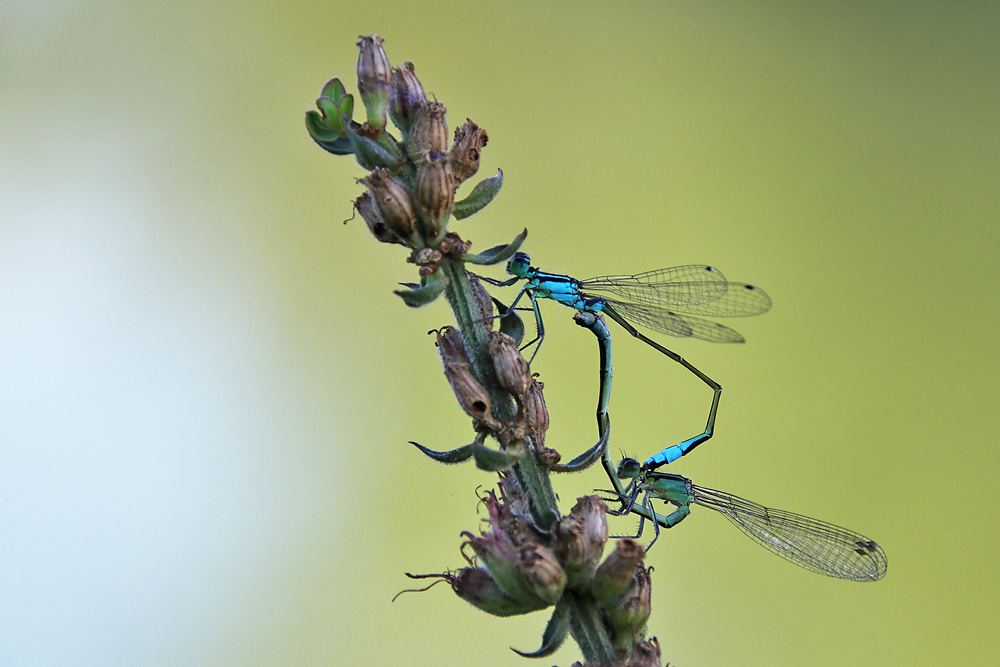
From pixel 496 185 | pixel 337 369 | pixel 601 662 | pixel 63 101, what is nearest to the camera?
pixel 601 662

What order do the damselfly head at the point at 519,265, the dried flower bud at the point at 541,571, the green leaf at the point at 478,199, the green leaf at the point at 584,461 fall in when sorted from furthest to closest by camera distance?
the damselfly head at the point at 519,265, the green leaf at the point at 478,199, the green leaf at the point at 584,461, the dried flower bud at the point at 541,571

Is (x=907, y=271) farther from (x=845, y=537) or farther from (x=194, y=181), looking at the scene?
(x=194, y=181)

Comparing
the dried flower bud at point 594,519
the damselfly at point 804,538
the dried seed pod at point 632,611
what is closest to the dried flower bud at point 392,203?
the dried flower bud at point 594,519

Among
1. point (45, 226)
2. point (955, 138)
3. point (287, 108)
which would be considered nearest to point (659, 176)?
point (955, 138)

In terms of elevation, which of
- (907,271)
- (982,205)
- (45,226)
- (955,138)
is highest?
(955,138)

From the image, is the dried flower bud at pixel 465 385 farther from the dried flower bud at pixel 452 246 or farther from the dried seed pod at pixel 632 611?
the dried seed pod at pixel 632 611

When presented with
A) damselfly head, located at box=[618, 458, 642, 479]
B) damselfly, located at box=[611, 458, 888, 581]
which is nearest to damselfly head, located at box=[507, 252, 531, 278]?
damselfly head, located at box=[618, 458, 642, 479]
